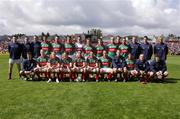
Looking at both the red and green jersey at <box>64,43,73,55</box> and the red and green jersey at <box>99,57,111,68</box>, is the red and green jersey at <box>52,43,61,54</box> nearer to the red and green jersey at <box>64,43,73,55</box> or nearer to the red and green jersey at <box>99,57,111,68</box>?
the red and green jersey at <box>64,43,73,55</box>

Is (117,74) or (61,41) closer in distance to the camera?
(117,74)

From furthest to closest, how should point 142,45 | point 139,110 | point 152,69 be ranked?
1. point 142,45
2. point 152,69
3. point 139,110

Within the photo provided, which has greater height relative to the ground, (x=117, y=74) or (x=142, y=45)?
(x=142, y=45)

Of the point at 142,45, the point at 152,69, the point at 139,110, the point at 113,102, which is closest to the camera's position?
the point at 139,110

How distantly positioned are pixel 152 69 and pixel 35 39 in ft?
17.2

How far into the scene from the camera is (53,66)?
14.1m

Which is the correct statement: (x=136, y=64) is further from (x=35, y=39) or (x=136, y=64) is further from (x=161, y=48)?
(x=35, y=39)

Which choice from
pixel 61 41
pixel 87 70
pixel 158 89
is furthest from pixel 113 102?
pixel 61 41

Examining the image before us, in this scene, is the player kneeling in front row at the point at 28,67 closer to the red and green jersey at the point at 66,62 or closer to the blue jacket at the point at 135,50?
the red and green jersey at the point at 66,62

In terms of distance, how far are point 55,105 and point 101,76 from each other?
5.73 metres

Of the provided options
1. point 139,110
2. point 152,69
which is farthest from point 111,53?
point 139,110

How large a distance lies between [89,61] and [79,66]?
0.47 metres

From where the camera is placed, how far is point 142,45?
14961mm

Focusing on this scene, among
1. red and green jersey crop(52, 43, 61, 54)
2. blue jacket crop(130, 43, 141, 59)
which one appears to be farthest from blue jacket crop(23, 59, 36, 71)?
blue jacket crop(130, 43, 141, 59)
